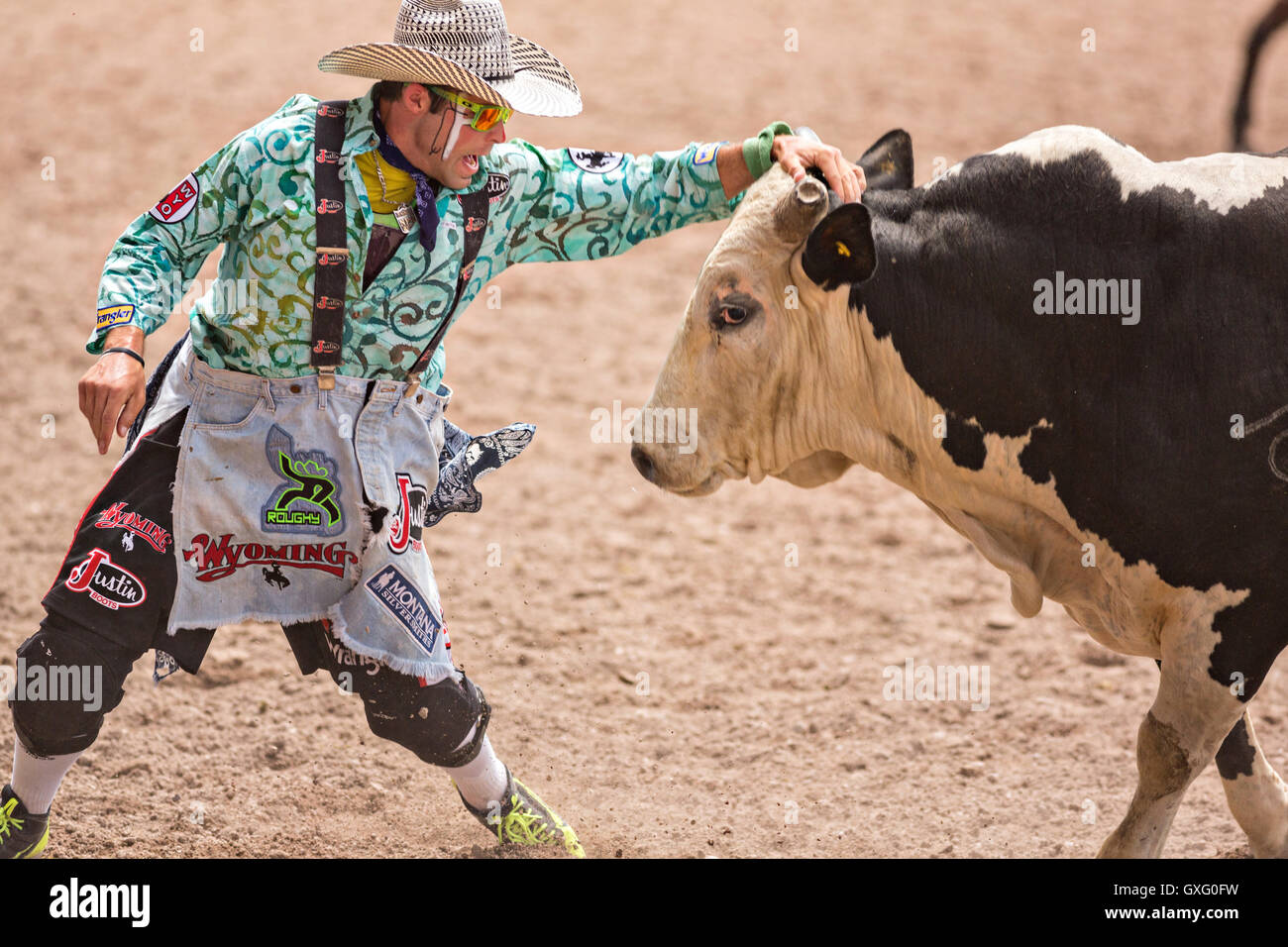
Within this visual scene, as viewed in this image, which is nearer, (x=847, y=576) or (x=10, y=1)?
(x=847, y=576)

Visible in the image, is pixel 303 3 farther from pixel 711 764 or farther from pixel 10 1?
pixel 711 764

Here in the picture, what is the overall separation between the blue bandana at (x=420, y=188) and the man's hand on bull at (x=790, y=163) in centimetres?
71

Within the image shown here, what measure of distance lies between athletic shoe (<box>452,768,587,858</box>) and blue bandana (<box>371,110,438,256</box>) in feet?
4.65

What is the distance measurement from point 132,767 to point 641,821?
4.94 ft

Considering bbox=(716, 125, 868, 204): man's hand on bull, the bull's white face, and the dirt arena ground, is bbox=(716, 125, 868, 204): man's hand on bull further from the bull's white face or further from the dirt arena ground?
Answer: the dirt arena ground

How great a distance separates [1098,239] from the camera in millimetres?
3100

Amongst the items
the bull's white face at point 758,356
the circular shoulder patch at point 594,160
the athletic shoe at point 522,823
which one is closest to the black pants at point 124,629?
the athletic shoe at point 522,823

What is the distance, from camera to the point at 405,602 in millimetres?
3244

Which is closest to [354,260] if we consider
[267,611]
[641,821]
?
[267,611]

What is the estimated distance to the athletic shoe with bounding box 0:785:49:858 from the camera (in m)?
3.32

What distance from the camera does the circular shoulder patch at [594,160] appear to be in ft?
11.3
